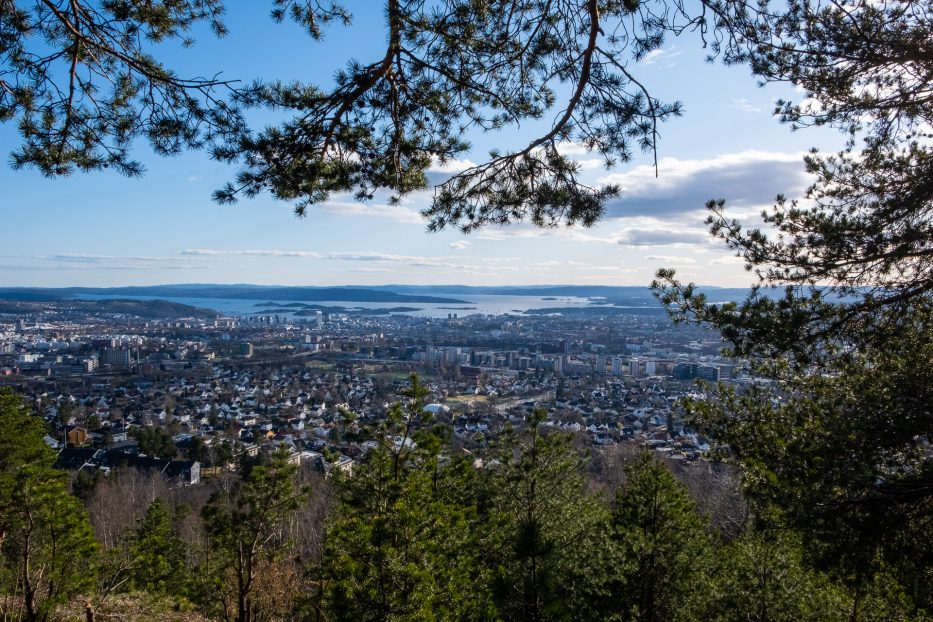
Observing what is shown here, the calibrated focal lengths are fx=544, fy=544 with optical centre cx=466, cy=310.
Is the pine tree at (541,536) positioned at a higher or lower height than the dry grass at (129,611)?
higher

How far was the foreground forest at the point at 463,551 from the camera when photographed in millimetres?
4605

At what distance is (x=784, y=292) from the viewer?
4.12 metres

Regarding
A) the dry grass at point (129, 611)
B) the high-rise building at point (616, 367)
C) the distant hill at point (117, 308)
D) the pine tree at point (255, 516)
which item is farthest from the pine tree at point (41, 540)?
the distant hill at point (117, 308)

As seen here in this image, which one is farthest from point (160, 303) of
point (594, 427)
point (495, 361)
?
point (594, 427)

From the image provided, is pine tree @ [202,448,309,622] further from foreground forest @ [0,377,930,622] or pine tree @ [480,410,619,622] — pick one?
pine tree @ [480,410,619,622]

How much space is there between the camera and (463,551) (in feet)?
19.6

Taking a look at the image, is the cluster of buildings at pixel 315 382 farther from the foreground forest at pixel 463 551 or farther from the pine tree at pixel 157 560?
the pine tree at pixel 157 560

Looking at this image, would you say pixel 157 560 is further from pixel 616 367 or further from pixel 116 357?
pixel 116 357

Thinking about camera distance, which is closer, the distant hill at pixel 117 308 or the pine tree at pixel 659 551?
the pine tree at pixel 659 551

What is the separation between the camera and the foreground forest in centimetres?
461

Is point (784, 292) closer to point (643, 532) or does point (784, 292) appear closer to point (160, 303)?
point (643, 532)

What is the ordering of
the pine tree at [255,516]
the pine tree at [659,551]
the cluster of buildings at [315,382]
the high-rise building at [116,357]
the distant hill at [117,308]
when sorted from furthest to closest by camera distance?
the distant hill at [117,308], the high-rise building at [116,357], the cluster of buildings at [315,382], the pine tree at [659,551], the pine tree at [255,516]

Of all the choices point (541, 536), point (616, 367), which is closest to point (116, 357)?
point (616, 367)

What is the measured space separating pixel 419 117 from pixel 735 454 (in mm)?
4174
